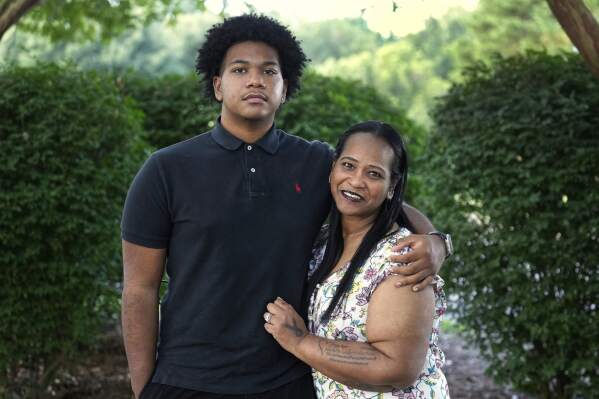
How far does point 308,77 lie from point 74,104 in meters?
2.77

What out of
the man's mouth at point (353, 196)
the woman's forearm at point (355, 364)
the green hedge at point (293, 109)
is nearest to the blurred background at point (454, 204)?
the green hedge at point (293, 109)

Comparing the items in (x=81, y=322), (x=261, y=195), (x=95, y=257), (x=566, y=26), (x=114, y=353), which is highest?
(x=566, y=26)

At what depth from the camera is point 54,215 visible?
5.29m

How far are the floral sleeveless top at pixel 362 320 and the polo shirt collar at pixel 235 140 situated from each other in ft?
1.71

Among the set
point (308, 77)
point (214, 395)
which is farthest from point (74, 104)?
point (214, 395)

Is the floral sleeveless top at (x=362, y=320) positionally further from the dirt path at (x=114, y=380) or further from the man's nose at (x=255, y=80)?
the dirt path at (x=114, y=380)

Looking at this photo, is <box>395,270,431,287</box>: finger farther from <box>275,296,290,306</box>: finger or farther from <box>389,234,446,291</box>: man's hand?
<box>275,296,290,306</box>: finger

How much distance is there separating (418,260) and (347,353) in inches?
14.8

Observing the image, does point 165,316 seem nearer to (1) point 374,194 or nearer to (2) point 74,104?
(1) point 374,194

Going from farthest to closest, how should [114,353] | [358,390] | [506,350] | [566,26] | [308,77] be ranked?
[308,77] → [114,353] → [506,350] → [566,26] → [358,390]

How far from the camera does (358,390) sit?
2.77 metres

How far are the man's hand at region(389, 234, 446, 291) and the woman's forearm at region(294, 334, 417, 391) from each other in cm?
24

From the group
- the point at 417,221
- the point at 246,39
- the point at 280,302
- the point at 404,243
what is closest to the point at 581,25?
the point at 417,221

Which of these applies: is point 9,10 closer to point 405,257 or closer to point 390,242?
point 390,242
